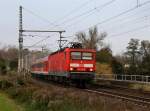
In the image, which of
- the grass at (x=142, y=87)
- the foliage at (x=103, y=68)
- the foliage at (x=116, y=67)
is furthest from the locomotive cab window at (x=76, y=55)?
the foliage at (x=103, y=68)

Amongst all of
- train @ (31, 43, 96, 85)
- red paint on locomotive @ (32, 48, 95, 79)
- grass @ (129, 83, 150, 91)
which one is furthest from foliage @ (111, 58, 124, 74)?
red paint on locomotive @ (32, 48, 95, 79)

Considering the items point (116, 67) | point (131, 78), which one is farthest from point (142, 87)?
point (116, 67)

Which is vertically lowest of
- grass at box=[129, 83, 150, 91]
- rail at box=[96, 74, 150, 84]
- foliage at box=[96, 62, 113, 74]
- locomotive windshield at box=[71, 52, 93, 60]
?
grass at box=[129, 83, 150, 91]

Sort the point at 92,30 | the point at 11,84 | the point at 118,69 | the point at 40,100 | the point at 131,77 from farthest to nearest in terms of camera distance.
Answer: the point at 92,30 → the point at 118,69 → the point at 131,77 → the point at 11,84 → the point at 40,100

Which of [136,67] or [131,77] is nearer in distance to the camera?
[131,77]

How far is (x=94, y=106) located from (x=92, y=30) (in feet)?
270

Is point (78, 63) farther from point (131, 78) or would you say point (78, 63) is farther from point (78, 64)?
point (131, 78)

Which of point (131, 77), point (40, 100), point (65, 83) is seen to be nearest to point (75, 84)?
point (65, 83)

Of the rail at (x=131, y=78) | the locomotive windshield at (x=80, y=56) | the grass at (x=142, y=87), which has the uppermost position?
the locomotive windshield at (x=80, y=56)

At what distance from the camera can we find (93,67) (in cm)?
3738

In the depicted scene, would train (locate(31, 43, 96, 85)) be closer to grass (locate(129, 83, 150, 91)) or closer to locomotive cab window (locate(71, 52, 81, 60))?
locomotive cab window (locate(71, 52, 81, 60))

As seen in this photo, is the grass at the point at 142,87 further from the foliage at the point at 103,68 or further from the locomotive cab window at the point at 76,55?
the foliage at the point at 103,68

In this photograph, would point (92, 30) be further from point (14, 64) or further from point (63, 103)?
point (63, 103)

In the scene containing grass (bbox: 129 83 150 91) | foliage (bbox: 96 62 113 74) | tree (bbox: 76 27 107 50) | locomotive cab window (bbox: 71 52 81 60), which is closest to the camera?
locomotive cab window (bbox: 71 52 81 60)
